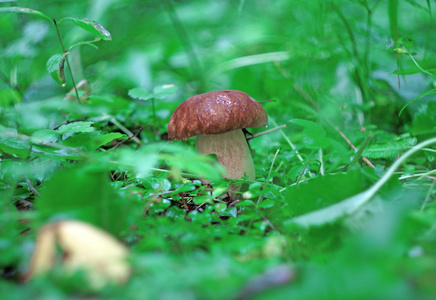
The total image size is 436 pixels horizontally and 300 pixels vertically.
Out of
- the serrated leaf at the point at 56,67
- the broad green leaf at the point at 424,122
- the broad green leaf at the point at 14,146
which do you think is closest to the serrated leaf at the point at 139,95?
the serrated leaf at the point at 56,67

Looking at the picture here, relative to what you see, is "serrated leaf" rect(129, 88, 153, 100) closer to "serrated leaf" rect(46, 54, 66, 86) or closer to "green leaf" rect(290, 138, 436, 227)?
"serrated leaf" rect(46, 54, 66, 86)

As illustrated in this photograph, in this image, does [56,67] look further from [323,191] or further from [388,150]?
[388,150]

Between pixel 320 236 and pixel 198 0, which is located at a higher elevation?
pixel 198 0

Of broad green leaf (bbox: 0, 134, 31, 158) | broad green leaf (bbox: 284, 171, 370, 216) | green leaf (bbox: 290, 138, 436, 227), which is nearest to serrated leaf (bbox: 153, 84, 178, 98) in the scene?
broad green leaf (bbox: 0, 134, 31, 158)

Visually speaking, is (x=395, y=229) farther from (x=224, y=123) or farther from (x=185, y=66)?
(x=185, y=66)

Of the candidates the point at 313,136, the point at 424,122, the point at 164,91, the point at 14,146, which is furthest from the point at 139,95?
the point at 424,122

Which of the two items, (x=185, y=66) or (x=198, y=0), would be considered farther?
(x=198, y=0)

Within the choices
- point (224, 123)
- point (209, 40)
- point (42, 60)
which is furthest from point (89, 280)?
point (209, 40)

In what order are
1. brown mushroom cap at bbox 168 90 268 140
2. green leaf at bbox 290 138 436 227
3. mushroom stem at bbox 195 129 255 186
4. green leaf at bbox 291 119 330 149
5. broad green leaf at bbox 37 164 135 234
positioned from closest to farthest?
broad green leaf at bbox 37 164 135 234
green leaf at bbox 290 138 436 227
green leaf at bbox 291 119 330 149
brown mushroom cap at bbox 168 90 268 140
mushroom stem at bbox 195 129 255 186
